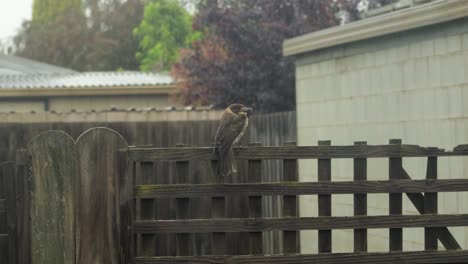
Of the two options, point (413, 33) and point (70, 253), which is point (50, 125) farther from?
point (70, 253)

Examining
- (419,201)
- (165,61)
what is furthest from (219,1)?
(165,61)

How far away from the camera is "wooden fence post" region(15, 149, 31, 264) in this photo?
352 inches

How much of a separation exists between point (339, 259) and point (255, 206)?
75 centimetres

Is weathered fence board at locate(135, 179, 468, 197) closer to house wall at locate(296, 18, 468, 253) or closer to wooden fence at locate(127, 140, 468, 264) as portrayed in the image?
wooden fence at locate(127, 140, 468, 264)

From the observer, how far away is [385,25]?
1439 centimetres

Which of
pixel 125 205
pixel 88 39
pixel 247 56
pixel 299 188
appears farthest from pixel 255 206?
pixel 88 39

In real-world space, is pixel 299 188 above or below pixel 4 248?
above

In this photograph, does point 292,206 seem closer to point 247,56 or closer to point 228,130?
point 228,130

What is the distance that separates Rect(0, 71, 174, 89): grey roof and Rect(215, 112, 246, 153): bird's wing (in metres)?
22.9

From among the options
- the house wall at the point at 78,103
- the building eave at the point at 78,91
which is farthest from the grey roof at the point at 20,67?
the building eave at the point at 78,91

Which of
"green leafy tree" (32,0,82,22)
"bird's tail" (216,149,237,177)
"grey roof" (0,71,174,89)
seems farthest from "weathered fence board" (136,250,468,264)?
"green leafy tree" (32,0,82,22)

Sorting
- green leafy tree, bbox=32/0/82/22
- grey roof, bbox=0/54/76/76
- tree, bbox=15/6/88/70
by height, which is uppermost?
green leafy tree, bbox=32/0/82/22

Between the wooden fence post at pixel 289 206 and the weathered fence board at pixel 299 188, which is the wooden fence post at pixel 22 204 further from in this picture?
the wooden fence post at pixel 289 206

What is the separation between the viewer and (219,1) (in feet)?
112
